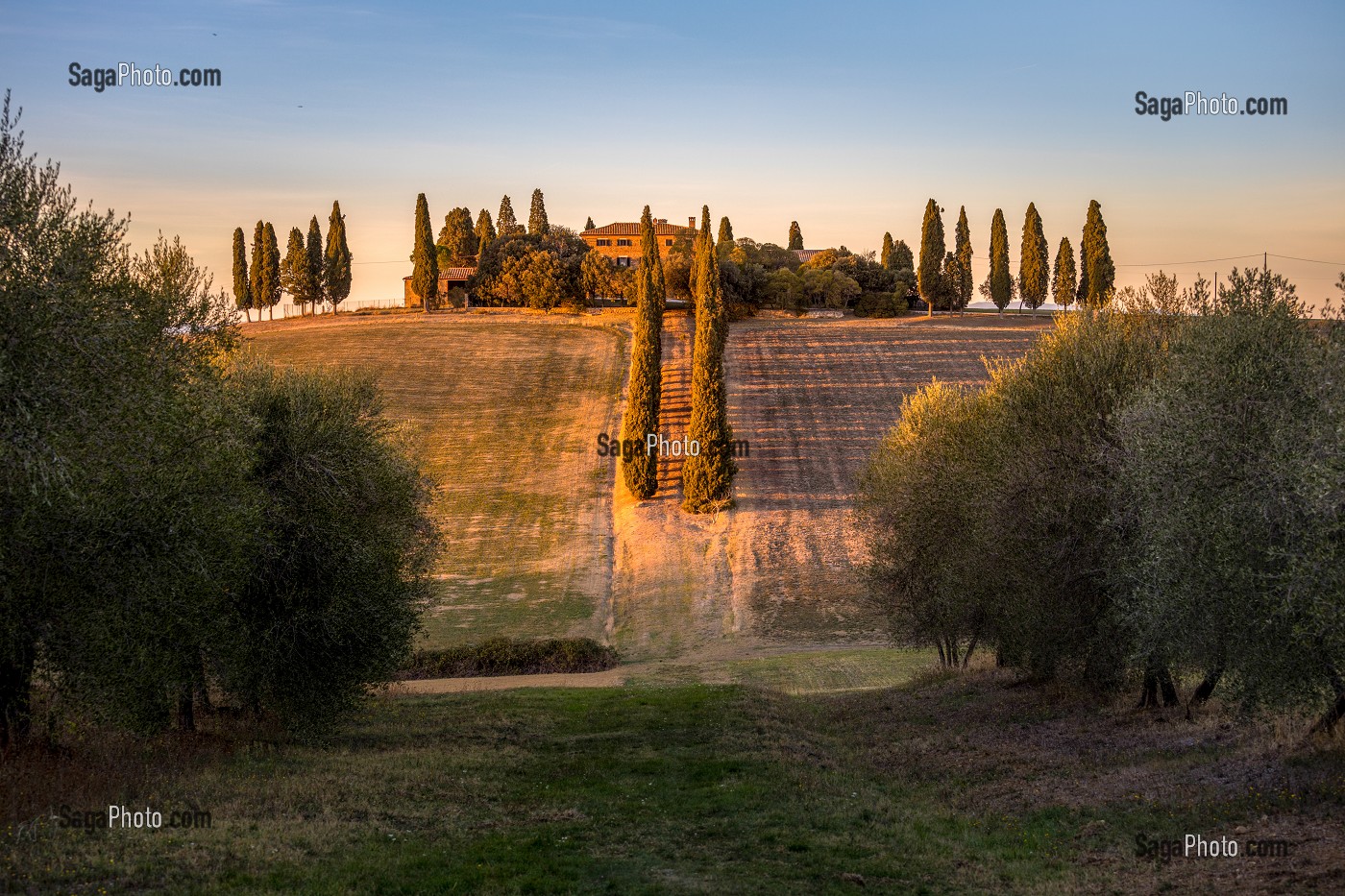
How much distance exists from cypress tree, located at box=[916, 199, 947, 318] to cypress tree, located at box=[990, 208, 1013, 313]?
8.52m

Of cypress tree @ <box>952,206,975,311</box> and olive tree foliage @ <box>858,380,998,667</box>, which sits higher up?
cypress tree @ <box>952,206,975,311</box>

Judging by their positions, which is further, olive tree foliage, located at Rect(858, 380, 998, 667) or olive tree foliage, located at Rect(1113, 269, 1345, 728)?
olive tree foliage, located at Rect(858, 380, 998, 667)

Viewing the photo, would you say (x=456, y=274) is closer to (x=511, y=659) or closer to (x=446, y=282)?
(x=446, y=282)

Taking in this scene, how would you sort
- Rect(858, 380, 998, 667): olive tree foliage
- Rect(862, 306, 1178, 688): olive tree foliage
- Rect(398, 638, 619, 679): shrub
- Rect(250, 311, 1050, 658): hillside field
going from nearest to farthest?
Rect(862, 306, 1178, 688): olive tree foliage
Rect(858, 380, 998, 667): olive tree foliage
Rect(398, 638, 619, 679): shrub
Rect(250, 311, 1050, 658): hillside field

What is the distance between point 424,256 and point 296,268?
1630 cm

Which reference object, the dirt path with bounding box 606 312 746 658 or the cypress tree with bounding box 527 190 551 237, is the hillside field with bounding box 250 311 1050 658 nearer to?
the dirt path with bounding box 606 312 746 658

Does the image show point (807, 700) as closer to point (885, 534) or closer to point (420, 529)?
point (885, 534)

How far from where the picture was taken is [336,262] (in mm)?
126500

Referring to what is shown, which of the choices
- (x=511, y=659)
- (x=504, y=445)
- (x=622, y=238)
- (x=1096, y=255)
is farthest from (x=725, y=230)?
(x=511, y=659)

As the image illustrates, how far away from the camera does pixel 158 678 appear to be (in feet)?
61.5

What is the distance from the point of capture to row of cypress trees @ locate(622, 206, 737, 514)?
67250 millimetres

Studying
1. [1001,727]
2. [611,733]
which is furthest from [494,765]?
[1001,727]

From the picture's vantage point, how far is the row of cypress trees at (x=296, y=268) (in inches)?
4924

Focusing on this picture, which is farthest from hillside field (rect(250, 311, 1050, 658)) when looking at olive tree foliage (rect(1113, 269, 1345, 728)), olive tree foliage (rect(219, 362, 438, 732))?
olive tree foliage (rect(1113, 269, 1345, 728))
